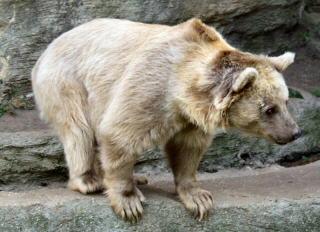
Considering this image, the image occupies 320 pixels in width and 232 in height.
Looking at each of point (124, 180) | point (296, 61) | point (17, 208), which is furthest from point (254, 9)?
point (17, 208)

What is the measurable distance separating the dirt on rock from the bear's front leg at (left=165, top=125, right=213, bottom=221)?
2.65 meters

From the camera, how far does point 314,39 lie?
9.56 m

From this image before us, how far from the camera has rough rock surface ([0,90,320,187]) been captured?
21.6ft

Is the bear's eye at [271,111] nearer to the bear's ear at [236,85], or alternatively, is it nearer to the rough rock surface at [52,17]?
the bear's ear at [236,85]

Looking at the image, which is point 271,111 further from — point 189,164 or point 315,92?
point 315,92

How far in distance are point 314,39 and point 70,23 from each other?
14.8 ft

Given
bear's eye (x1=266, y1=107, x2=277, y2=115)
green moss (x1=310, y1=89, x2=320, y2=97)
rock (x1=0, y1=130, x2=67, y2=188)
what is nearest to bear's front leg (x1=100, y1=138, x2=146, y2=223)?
bear's eye (x1=266, y1=107, x2=277, y2=115)

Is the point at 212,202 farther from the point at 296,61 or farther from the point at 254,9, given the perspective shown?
the point at 296,61

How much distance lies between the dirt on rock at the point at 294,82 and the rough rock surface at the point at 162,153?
53 cm

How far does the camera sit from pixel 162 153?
7094 mm

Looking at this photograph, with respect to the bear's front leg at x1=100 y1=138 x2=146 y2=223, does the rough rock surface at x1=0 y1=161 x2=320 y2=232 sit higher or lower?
lower

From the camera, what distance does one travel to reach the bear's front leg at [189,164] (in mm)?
5004

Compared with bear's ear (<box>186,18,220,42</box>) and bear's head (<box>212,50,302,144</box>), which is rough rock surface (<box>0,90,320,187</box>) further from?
bear's head (<box>212,50,302,144</box>)

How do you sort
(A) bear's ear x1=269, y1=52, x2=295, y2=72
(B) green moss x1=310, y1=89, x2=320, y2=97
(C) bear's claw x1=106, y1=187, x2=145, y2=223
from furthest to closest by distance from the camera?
(B) green moss x1=310, y1=89, x2=320, y2=97 → (C) bear's claw x1=106, y1=187, x2=145, y2=223 → (A) bear's ear x1=269, y1=52, x2=295, y2=72
